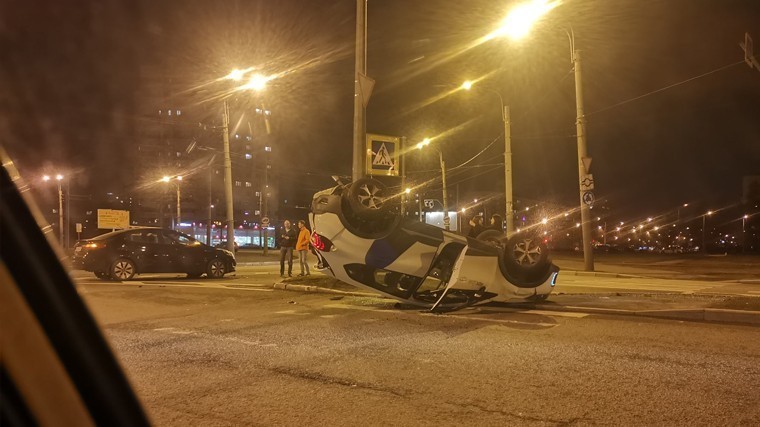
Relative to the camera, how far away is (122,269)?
15.2m

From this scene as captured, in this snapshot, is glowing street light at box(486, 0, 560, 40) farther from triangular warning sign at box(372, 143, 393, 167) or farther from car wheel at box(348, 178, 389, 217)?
car wheel at box(348, 178, 389, 217)

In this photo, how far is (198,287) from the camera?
13555 mm

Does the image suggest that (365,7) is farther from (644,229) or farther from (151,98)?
(644,229)

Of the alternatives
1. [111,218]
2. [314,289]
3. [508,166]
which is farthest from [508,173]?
[111,218]

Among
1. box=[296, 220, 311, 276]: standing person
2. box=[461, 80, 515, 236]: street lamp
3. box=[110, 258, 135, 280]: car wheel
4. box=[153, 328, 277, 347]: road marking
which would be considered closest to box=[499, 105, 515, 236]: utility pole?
box=[461, 80, 515, 236]: street lamp

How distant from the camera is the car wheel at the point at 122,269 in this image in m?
15.0

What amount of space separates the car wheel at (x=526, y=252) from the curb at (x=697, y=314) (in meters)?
1.07

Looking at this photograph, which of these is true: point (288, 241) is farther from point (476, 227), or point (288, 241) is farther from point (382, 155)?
point (476, 227)

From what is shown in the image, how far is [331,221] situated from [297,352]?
3054 mm

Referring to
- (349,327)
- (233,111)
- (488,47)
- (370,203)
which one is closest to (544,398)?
(349,327)

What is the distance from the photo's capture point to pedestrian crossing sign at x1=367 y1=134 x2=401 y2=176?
12.7 m

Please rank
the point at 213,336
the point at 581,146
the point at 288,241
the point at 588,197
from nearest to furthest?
1. the point at 213,336
2. the point at 288,241
3. the point at 588,197
4. the point at 581,146

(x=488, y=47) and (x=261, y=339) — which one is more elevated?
(x=488, y=47)

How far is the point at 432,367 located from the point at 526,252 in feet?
14.6
